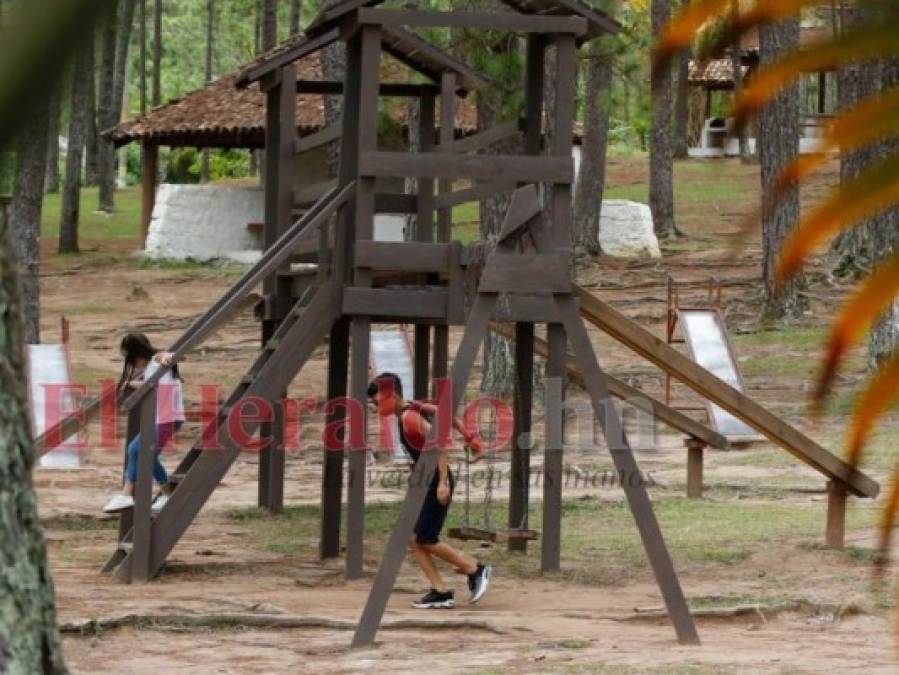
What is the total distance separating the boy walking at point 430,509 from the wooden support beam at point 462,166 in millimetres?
1335

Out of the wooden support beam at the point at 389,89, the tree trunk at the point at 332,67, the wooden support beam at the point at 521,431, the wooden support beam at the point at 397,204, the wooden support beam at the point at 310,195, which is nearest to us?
the wooden support beam at the point at 521,431

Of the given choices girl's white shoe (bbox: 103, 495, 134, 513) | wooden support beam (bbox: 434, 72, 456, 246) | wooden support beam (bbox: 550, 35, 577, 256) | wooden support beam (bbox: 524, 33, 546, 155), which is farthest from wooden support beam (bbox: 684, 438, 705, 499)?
girl's white shoe (bbox: 103, 495, 134, 513)

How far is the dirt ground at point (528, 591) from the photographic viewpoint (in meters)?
8.16

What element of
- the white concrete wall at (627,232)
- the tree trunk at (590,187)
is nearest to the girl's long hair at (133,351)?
the tree trunk at (590,187)

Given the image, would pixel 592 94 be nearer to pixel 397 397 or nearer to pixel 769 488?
pixel 769 488

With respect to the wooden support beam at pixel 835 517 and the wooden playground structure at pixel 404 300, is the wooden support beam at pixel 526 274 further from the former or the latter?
the wooden support beam at pixel 835 517

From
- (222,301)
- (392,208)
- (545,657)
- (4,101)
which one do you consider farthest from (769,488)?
(4,101)

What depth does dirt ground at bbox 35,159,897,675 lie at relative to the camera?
8.16 meters

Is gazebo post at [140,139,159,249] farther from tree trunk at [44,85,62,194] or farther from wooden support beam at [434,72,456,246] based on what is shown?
tree trunk at [44,85,62,194]

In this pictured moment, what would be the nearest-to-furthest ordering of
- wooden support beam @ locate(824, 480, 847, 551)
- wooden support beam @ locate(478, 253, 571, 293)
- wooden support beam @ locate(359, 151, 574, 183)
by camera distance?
wooden support beam @ locate(478, 253, 571, 293)
wooden support beam @ locate(359, 151, 574, 183)
wooden support beam @ locate(824, 480, 847, 551)

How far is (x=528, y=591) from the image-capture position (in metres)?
10.5

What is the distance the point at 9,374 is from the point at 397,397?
21.5 ft

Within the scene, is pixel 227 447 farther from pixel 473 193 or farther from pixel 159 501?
pixel 473 193

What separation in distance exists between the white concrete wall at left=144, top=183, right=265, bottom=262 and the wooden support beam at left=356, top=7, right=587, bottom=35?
72.6 ft
